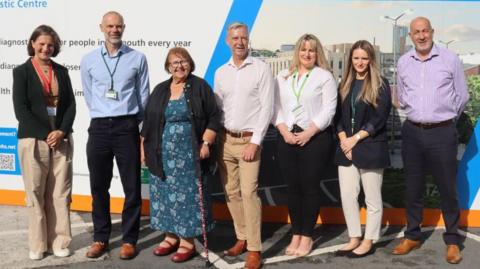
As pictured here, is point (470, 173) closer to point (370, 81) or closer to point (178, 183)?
point (370, 81)

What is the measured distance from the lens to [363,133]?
4.05 meters

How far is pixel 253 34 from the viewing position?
16.6ft

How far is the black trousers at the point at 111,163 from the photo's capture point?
4.06m

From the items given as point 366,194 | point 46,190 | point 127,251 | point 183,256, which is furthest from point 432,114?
point 46,190

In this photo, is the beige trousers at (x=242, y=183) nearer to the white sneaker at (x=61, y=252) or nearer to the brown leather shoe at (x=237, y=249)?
the brown leather shoe at (x=237, y=249)

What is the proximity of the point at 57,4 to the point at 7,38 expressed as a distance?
27.5 inches

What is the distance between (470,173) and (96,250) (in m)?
3.56

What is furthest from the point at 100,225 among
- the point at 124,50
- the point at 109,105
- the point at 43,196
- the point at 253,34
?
the point at 253,34

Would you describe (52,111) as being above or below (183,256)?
above

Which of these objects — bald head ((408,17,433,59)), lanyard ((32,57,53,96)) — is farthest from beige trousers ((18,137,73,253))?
bald head ((408,17,433,59))

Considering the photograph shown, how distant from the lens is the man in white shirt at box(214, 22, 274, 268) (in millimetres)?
3863

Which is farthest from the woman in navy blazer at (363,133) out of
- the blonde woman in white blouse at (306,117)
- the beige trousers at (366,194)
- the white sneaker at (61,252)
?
the white sneaker at (61,252)

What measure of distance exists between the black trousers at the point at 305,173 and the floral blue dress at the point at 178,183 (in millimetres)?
683

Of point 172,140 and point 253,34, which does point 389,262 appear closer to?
point 172,140
